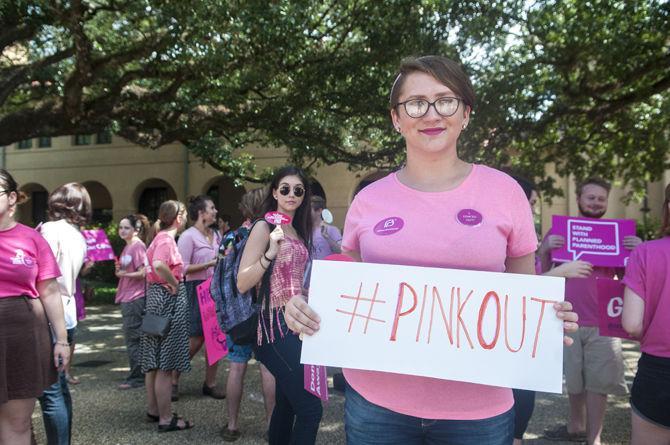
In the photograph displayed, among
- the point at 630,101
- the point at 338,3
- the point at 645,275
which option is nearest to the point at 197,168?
the point at 338,3

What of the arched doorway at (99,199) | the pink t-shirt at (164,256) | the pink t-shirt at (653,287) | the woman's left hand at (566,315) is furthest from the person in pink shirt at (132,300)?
the arched doorway at (99,199)

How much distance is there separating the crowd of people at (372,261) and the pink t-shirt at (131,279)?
0.45 m

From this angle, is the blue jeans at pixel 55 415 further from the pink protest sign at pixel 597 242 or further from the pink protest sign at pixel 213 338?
the pink protest sign at pixel 597 242

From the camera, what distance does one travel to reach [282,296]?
3.65 m

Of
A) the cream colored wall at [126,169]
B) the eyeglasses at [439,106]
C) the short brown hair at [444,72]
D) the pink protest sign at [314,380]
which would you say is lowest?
the pink protest sign at [314,380]

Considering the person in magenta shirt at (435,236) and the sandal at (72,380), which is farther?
the sandal at (72,380)

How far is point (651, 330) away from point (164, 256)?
3994 millimetres

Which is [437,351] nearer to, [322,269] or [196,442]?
[322,269]

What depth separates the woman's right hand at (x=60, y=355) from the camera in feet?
10.9

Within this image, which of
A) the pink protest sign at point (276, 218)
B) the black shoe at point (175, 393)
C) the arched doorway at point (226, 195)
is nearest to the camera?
the pink protest sign at point (276, 218)

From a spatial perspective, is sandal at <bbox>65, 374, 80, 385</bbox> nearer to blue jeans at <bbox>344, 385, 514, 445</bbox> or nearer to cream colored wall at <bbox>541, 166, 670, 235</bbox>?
blue jeans at <bbox>344, 385, 514, 445</bbox>

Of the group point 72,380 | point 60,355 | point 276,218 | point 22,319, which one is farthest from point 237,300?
point 72,380

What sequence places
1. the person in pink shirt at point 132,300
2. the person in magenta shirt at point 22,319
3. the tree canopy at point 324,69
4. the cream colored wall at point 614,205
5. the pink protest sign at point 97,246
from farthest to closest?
the cream colored wall at point 614,205 < the tree canopy at point 324,69 < the pink protest sign at point 97,246 < the person in pink shirt at point 132,300 < the person in magenta shirt at point 22,319

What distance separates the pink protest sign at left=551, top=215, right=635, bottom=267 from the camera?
12.5 feet
